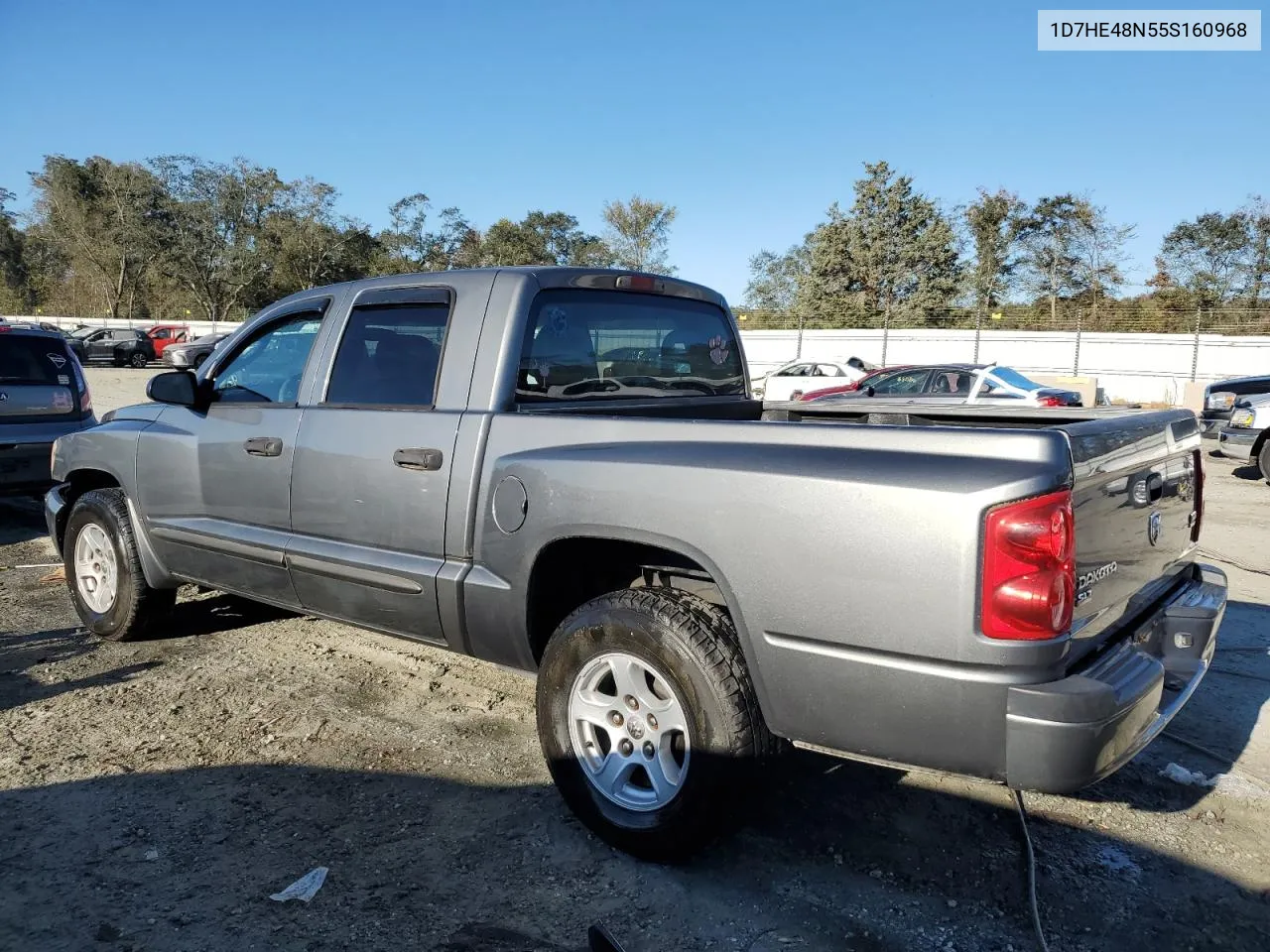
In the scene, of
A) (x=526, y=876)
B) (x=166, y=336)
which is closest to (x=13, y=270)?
(x=166, y=336)

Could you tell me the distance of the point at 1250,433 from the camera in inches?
439

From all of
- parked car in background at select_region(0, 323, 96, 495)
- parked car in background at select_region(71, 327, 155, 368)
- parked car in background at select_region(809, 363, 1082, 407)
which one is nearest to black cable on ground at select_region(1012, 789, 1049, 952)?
parked car in background at select_region(0, 323, 96, 495)

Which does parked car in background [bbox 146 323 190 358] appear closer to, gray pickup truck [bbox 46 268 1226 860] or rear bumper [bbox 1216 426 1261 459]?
rear bumper [bbox 1216 426 1261 459]

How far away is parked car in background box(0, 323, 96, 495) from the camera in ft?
24.3

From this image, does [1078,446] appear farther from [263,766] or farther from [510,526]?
[263,766]

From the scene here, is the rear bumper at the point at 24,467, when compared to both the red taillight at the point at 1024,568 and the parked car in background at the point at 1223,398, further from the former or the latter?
the parked car in background at the point at 1223,398

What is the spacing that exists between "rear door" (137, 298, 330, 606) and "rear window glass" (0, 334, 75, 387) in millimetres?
4234

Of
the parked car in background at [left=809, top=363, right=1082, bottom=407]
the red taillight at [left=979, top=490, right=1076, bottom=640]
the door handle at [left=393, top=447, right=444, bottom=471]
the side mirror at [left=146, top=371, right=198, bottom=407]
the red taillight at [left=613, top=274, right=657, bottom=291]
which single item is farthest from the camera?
the parked car in background at [left=809, top=363, right=1082, bottom=407]

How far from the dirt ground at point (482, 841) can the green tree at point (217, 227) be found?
6268 centimetres

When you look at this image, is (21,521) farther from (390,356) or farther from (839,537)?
(839,537)

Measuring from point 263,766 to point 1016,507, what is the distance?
2.92 metres

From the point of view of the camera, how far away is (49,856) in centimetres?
284

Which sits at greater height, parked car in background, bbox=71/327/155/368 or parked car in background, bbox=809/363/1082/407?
parked car in background, bbox=71/327/155/368

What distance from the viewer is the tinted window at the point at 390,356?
3.52m
